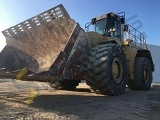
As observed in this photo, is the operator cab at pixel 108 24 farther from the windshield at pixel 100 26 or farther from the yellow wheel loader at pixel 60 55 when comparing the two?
the yellow wheel loader at pixel 60 55

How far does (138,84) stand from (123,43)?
171 cm

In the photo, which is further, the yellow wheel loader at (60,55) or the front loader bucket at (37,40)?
the front loader bucket at (37,40)

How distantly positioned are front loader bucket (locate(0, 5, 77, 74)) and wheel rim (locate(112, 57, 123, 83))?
5.59 ft

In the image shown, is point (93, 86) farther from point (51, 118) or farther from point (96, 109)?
point (51, 118)

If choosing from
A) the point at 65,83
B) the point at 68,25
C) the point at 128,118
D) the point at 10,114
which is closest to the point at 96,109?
the point at 128,118

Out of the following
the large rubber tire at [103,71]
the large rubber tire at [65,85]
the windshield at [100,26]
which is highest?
the windshield at [100,26]

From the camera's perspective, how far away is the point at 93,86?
6.21 meters

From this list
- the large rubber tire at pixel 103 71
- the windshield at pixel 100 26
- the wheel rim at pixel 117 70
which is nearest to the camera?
the large rubber tire at pixel 103 71

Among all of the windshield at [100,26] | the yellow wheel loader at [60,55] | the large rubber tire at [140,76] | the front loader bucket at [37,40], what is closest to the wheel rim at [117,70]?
the yellow wheel loader at [60,55]

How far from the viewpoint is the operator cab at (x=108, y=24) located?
875 centimetres

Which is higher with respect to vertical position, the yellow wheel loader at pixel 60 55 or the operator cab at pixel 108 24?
the operator cab at pixel 108 24

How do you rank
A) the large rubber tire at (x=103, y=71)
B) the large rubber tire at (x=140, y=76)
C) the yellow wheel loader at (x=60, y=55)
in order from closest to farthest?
the yellow wheel loader at (x=60, y=55) < the large rubber tire at (x=103, y=71) < the large rubber tire at (x=140, y=76)

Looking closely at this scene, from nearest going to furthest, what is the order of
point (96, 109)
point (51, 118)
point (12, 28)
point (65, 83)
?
point (51, 118), point (96, 109), point (12, 28), point (65, 83)

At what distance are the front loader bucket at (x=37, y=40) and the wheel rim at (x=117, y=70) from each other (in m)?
1.70
